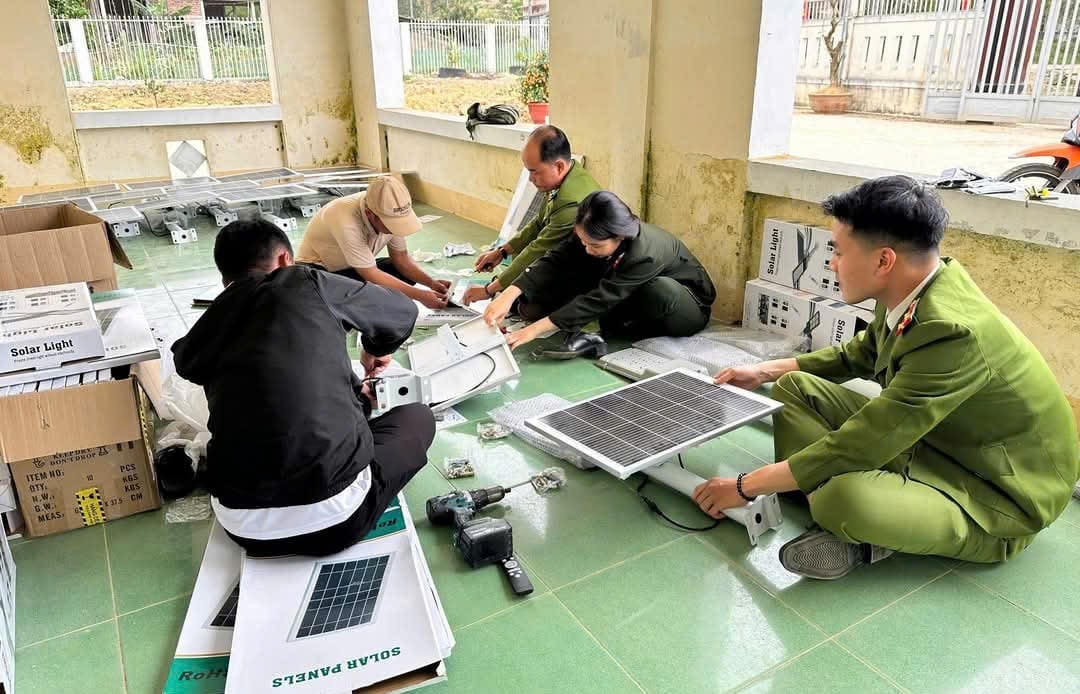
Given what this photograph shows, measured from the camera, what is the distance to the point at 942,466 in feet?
6.08

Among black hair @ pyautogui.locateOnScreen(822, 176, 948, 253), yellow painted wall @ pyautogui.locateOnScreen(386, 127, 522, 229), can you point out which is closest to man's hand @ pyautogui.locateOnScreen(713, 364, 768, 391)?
black hair @ pyautogui.locateOnScreen(822, 176, 948, 253)

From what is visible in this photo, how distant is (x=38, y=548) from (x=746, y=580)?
77.0 inches

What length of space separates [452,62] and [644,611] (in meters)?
10.1

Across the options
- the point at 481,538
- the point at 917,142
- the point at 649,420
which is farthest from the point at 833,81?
the point at 481,538

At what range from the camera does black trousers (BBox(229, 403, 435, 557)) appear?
1771mm

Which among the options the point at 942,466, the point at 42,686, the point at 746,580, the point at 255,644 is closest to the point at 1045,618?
the point at 942,466

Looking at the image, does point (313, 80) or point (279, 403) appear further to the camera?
point (313, 80)

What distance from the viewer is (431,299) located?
3535mm

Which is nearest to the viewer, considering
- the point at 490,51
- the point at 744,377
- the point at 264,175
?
the point at 744,377

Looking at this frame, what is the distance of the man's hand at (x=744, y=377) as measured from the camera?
235cm

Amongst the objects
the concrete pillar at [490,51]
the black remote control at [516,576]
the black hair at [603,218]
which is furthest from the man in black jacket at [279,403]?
the concrete pillar at [490,51]

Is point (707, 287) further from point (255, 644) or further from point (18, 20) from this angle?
point (18, 20)

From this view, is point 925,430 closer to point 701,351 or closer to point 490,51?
point 701,351

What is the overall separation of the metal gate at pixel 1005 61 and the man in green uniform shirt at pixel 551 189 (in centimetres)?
649
